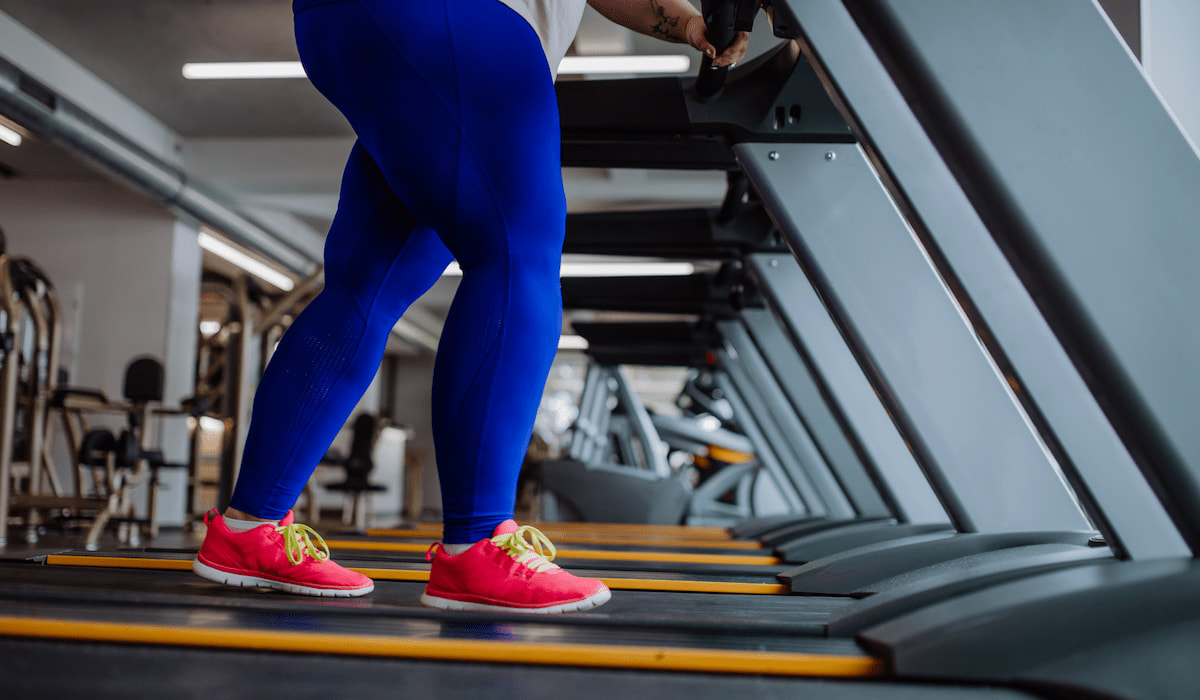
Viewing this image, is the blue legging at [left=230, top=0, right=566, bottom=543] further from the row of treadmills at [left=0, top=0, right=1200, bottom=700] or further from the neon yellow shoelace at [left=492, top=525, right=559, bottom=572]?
the row of treadmills at [left=0, top=0, right=1200, bottom=700]

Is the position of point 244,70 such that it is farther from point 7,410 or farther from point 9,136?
point 7,410

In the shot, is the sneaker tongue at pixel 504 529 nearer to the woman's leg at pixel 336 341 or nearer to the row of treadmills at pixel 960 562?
the row of treadmills at pixel 960 562

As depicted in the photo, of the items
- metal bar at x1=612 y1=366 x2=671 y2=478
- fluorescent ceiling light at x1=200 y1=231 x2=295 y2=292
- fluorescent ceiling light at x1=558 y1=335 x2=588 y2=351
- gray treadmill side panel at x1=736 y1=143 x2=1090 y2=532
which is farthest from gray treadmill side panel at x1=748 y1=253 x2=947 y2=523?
fluorescent ceiling light at x1=558 y1=335 x2=588 y2=351

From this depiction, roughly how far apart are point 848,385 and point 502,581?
1.97 m

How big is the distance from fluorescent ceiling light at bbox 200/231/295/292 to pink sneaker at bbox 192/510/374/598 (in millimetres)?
8377

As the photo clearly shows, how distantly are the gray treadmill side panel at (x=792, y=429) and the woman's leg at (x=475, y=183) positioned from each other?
10.7 feet

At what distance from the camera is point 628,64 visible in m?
6.32

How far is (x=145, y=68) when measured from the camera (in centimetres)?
693

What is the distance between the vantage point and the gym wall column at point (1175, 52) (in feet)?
5.28

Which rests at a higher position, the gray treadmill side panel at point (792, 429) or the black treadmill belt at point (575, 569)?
the gray treadmill side panel at point (792, 429)

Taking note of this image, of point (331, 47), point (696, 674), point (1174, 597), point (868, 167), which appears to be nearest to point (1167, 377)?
point (1174, 597)

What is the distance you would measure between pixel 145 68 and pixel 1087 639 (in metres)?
7.68

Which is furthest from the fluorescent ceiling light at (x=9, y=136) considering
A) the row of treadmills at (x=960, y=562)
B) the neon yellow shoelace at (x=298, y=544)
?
the neon yellow shoelace at (x=298, y=544)

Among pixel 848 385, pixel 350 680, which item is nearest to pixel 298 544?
pixel 350 680
